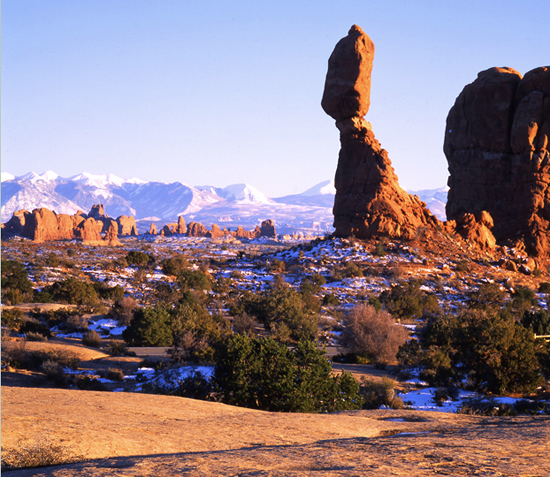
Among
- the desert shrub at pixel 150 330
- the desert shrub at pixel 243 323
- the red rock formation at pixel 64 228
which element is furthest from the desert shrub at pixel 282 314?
the red rock formation at pixel 64 228

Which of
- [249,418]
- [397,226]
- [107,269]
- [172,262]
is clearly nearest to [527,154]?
[397,226]

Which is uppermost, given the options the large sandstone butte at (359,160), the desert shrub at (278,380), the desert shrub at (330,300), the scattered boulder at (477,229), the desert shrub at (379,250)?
the large sandstone butte at (359,160)

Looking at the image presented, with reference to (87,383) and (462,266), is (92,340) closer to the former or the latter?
(87,383)

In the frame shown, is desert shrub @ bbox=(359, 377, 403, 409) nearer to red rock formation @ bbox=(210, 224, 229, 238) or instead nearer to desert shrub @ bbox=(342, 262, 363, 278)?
desert shrub @ bbox=(342, 262, 363, 278)

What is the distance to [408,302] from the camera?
33.6 meters

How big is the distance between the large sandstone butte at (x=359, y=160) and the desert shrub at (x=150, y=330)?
82.9ft

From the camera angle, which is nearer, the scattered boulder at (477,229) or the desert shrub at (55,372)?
the desert shrub at (55,372)

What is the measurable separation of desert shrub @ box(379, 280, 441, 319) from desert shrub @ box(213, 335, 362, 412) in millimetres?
19761

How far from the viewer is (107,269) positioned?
160 feet

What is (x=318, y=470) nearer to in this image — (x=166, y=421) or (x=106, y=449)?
(x=106, y=449)

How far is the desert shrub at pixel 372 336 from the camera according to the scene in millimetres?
22875

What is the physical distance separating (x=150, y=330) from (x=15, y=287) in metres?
15.5

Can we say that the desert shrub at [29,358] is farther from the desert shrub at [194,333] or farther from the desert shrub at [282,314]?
the desert shrub at [282,314]

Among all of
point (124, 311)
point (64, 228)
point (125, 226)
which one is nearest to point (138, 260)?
point (124, 311)
